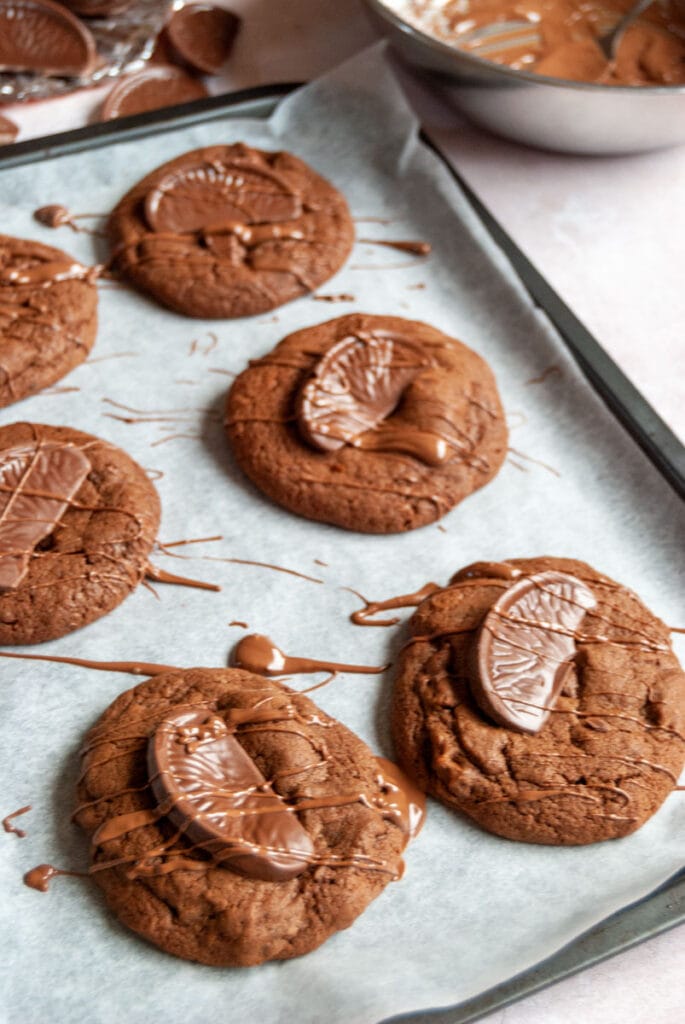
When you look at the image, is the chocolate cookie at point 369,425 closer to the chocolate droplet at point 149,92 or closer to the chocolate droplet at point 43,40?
the chocolate droplet at point 149,92

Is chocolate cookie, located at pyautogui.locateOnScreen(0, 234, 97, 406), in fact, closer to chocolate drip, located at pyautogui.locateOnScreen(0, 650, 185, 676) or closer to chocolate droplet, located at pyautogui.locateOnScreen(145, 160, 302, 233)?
chocolate droplet, located at pyautogui.locateOnScreen(145, 160, 302, 233)

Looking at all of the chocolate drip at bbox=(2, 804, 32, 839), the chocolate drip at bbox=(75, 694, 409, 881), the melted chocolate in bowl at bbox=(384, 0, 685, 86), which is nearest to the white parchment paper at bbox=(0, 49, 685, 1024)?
the chocolate drip at bbox=(2, 804, 32, 839)

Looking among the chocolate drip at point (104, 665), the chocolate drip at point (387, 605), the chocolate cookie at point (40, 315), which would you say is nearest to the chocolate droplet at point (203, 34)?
the chocolate cookie at point (40, 315)

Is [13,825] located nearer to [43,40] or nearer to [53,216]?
[53,216]

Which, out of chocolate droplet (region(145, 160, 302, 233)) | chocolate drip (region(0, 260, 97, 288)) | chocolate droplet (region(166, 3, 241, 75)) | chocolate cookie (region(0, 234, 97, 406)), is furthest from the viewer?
chocolate droplet (region(166, 3, 241, 75))

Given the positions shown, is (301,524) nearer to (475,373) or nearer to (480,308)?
(475,373)

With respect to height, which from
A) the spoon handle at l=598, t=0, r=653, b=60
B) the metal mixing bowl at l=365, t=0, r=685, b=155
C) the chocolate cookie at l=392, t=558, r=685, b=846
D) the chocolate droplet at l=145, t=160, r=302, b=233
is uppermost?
the spoon handle at l=598, t=0, r=653, b=60

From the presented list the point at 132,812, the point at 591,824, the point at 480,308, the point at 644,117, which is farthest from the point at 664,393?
the point at 132,812
